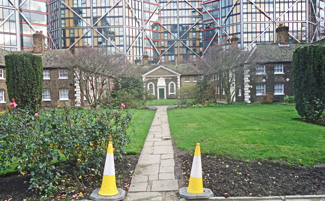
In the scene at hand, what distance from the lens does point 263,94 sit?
1321 inches

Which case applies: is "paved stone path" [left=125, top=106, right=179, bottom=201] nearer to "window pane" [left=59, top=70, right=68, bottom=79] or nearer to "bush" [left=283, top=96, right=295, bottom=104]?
"bush" [left=283, top=96, right=295, bottom=104]

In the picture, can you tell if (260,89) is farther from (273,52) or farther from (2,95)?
(2,95)

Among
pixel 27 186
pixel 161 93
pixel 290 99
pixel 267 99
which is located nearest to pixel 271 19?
pixel 161 93

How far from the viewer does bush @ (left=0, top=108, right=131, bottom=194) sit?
502 centimetres

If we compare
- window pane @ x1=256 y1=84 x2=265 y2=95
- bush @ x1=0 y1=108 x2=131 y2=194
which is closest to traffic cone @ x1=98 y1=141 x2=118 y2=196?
bush @ x1=0 y1=108 x2=131 y2=194

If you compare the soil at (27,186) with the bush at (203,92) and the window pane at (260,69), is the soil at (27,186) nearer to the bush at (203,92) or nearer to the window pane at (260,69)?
the bush at (203,92)

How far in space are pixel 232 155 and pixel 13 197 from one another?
17.3 feet

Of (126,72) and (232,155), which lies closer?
(232,155)

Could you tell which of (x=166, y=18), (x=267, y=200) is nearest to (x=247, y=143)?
(x=267, y=200)

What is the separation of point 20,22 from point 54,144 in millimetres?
60812

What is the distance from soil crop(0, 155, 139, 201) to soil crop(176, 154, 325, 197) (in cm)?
135

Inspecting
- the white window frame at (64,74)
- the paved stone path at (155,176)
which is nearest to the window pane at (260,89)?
the white window frame at (64,74)

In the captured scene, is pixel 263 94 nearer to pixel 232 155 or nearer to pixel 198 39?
pixel 232 155

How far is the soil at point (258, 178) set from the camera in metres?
5.11
